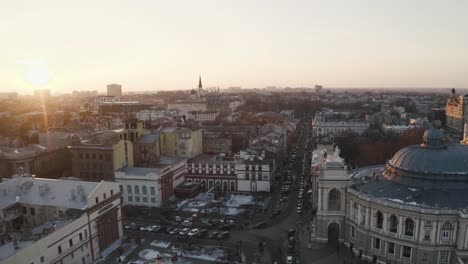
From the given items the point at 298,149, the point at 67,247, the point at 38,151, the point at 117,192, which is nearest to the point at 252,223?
the point at 117,192

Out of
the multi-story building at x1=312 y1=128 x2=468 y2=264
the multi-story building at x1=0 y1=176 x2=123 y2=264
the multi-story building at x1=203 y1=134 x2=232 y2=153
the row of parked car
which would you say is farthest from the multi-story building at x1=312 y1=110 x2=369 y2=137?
the multi-story building at x1=0 y1=176 x2=123 y2=264

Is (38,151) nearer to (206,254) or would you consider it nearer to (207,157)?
(207,157)

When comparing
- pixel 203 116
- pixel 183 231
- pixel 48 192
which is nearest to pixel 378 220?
pixel 183 231

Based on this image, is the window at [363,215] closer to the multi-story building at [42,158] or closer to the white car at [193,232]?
the white car at [193,232]

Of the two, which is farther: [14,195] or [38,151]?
[38,151]

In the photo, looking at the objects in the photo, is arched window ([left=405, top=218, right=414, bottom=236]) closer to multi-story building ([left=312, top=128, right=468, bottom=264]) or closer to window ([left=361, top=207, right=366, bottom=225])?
multi-story building ([left=312, top=128, right=468, bottom=264])
